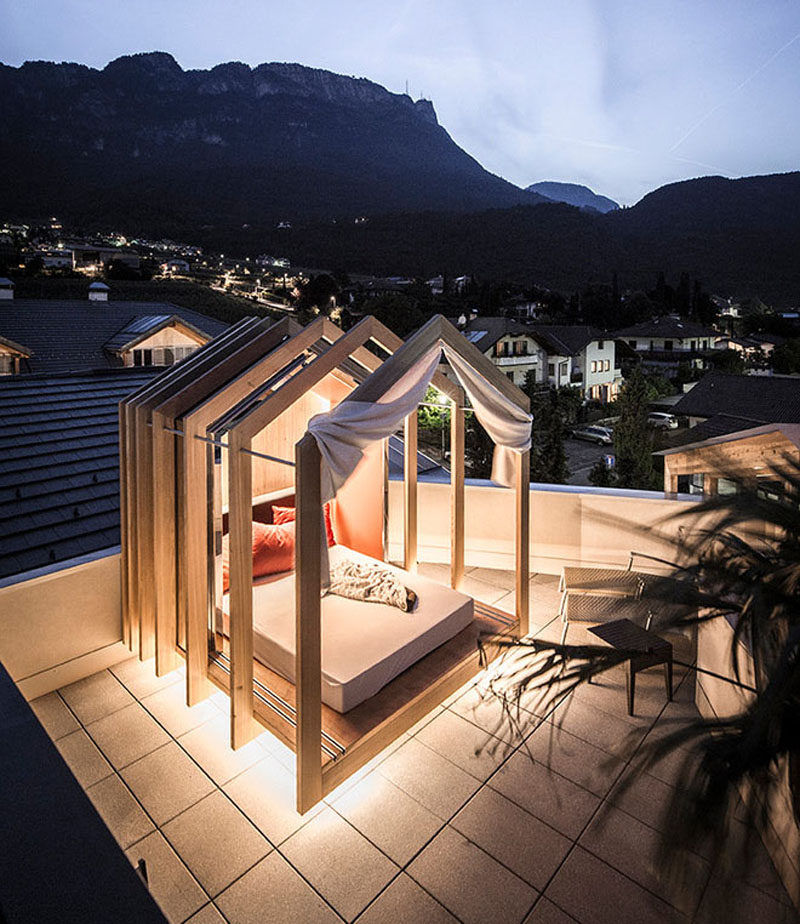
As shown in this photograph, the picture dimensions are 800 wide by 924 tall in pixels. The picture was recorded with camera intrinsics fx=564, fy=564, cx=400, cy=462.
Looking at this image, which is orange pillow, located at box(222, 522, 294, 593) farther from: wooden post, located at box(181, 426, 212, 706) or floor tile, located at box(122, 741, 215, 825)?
floor tile, located at box(122, 741, 215, 825)

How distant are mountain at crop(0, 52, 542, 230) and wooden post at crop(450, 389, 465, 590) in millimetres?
49574

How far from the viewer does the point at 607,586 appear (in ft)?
5.49

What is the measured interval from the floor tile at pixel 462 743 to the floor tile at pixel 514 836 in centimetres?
22

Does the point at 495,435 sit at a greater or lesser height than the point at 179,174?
lesser

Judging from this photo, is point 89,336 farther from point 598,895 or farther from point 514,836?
point 598,895

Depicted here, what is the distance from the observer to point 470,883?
8.27 ft

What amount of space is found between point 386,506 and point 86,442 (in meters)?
2.87

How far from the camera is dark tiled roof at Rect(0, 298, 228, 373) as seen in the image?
1344 centimetres

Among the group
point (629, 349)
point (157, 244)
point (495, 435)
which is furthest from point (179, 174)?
point (495, 435)

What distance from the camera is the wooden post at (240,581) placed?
125 inches

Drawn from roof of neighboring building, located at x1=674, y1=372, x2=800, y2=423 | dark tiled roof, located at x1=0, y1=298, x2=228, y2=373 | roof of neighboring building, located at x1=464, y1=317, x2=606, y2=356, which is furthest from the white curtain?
roof of neighboring building, located at x1=464, y1=317, x2=606, y2=356

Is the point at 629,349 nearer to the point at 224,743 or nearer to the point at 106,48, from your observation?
the point at 224,743

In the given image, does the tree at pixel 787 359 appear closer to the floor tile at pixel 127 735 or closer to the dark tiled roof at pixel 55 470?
the dark tiled roof at pixel 55 470

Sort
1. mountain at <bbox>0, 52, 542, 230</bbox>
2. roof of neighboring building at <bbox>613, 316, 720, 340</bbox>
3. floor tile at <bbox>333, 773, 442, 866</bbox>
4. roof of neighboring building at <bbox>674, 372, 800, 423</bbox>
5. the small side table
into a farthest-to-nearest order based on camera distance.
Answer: mountain at <bbox>0, 52, 542, 230</bbox>
roof of neighboring building at <bbox>613, 316, 720, 340</bbox>
roof of neighboring building at <bbox>674, 372, 800, 423</bbox>
the small side table
floor tile at <bbox>333, 773, 442, 866</bbox>
